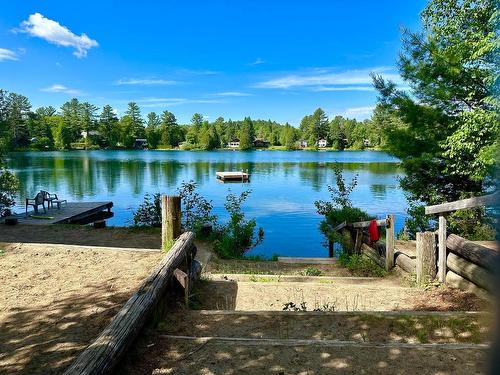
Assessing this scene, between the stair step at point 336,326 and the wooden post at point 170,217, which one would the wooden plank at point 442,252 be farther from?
the wooden post at point 170,217

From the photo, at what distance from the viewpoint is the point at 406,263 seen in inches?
342

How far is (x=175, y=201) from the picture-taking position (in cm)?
842

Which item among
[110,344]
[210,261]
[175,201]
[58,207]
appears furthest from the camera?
[58,207]

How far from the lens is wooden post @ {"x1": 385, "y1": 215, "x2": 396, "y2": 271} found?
30.5ft

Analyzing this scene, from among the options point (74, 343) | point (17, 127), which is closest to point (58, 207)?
point (74, 343)

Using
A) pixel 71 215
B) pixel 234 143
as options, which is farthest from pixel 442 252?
pixel 234 143

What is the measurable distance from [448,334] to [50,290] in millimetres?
5798

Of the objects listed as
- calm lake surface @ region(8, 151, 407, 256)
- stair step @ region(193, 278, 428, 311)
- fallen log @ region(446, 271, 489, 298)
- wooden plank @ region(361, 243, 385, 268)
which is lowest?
calm lake surface @ region(8, 151, 407, 256)

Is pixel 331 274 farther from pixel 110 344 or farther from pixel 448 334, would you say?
pixel 110 344

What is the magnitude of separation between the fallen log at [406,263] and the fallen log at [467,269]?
985mm

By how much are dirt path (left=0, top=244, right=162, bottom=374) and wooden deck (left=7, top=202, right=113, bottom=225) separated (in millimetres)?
10496

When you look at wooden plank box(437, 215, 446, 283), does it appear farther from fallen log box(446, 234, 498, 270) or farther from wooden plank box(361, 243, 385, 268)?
wooden plank box(361, 243, 385, 268)

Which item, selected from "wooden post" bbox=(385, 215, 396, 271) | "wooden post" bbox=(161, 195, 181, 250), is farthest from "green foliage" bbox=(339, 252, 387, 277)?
"wooden post" bbox=(161, 195, 181, 250)

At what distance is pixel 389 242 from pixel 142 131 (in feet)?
504
